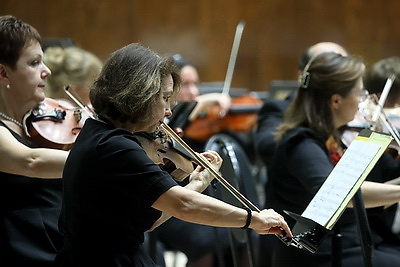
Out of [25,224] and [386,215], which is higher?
[25,224]

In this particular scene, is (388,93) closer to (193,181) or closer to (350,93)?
(350,93)

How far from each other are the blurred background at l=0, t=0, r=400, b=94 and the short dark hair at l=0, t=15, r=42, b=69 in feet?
10.1

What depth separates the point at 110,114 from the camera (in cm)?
166

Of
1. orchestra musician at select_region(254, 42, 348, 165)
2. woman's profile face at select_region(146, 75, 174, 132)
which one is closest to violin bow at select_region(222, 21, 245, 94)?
orchestra musician at select_region(254, 42, 348, 165)

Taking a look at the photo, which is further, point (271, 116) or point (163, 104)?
point (271, 116)

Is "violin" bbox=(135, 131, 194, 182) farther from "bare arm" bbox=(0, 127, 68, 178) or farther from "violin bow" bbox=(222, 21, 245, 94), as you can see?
"violin bow" bbox=(222, 21, 245, 94)

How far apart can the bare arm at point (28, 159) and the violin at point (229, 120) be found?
2.26 meters

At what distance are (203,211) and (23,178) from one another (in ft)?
2.41

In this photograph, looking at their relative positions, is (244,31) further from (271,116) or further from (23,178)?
(23,178)

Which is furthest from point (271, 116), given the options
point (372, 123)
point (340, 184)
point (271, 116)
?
point (340, 184)

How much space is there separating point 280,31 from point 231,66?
0.65 m

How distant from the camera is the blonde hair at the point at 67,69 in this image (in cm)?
282

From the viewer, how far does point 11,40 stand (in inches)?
79.0

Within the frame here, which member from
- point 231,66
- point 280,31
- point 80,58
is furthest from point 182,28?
point 80,58
